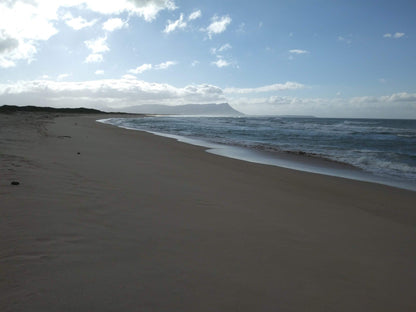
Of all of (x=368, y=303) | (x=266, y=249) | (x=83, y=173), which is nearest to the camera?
(x=368, y=303)

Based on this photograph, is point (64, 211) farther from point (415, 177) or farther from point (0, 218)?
point (415, 177)

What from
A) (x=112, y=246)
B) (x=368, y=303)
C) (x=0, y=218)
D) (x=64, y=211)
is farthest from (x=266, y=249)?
(x=0, y=218)

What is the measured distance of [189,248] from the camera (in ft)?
9.06

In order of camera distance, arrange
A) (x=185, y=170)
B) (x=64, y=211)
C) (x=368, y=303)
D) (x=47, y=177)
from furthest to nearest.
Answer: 1. (x=185, y=170)
2. (x=47, y=177)
3. (x=64, y=211)
4. (x=368, y=303)

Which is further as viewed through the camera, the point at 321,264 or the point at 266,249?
the point at 266,249

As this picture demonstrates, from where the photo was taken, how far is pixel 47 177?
15.6 feet

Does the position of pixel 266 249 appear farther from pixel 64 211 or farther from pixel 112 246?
pixel 64 211

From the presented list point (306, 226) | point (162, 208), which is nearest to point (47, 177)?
point (162, 208)

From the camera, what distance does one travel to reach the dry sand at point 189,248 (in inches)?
79.2

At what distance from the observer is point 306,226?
3.72 m

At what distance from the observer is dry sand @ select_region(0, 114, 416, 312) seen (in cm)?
201

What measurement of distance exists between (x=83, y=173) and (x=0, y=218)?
2.48 m

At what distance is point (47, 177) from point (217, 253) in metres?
3.61

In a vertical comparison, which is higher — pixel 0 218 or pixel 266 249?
pixel 0 218
